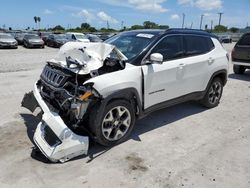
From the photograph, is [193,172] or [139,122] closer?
[193,172]

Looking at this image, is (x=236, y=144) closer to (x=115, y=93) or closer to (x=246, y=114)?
(x=246, y=114)

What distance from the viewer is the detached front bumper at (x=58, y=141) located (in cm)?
371

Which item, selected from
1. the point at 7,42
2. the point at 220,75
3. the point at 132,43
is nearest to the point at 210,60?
the point at 220,75

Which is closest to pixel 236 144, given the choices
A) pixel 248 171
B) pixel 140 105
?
pixel 248 171

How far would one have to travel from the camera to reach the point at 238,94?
7.96 metres

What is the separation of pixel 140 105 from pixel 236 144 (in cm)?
178

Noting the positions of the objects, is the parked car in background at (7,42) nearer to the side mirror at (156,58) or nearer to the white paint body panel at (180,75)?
the white paint body panel at (180,75)

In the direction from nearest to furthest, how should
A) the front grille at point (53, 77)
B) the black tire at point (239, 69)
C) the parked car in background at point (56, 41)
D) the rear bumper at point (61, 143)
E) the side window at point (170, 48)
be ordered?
the rear bumper at point (61, 143) → the front grille at point (53, 77) → the side window at point (170, 48) → the black tire at point (239, 69) → the parked car in background at point (56, 41)

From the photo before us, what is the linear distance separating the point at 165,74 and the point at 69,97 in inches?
73.0

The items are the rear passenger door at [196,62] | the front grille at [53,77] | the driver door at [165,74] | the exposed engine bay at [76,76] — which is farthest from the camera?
the rear passenger door at [196,62]

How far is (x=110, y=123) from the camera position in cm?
418

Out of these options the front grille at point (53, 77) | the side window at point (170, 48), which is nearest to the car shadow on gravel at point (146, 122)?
the front grille at point (53, 77)

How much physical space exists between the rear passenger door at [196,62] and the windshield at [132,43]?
0.91 meters

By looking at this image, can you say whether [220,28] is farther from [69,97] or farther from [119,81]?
[69,97]
